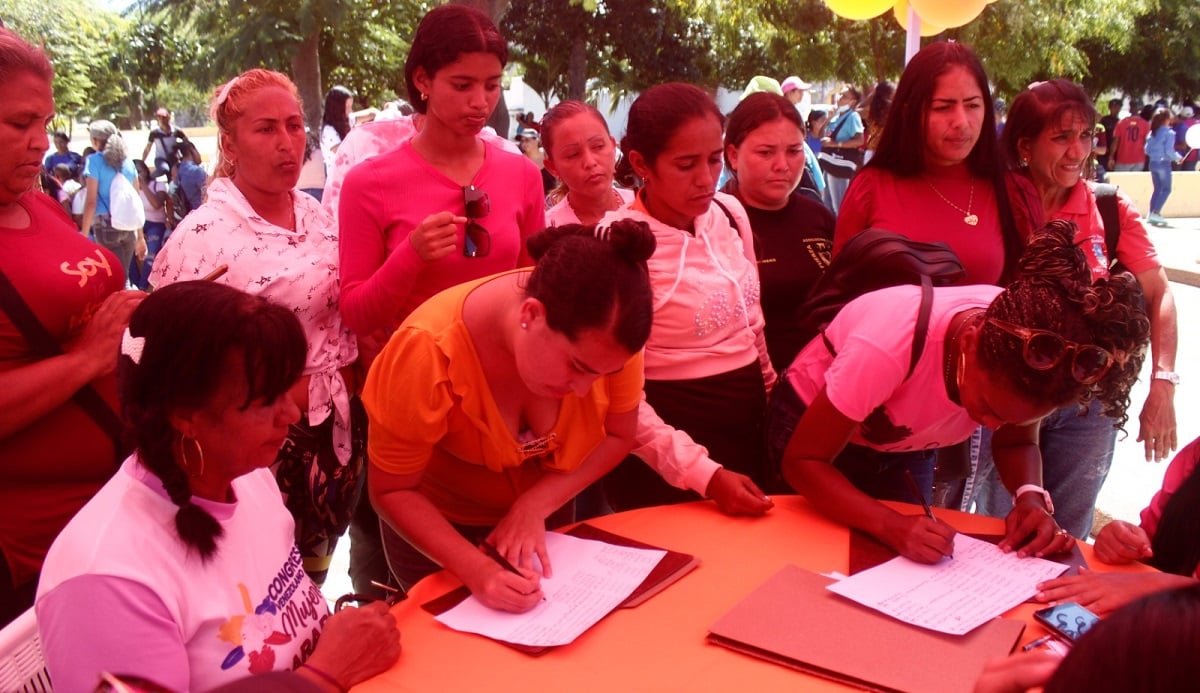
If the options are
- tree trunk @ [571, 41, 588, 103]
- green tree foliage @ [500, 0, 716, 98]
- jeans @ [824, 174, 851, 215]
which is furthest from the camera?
green tree foliage @ [500, 0, 716, 98]

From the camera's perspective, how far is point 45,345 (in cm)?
174

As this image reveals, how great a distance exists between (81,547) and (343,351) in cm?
120

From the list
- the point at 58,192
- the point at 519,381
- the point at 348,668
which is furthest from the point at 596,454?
the point at 58,192

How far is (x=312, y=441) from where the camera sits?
225 centimetres

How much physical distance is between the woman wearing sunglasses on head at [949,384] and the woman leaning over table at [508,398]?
40cm

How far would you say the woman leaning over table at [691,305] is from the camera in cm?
219

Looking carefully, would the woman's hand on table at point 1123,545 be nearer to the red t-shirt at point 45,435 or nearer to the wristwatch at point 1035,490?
the wristwatch at point 1035,490

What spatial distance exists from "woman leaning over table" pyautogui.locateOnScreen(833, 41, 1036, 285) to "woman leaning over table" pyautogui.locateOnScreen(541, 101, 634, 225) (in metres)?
0.73

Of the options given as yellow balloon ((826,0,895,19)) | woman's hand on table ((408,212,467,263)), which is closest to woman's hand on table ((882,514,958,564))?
woman's hand on table ((408,212,467,263))

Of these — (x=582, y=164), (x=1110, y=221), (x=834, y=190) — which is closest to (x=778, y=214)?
(x=582, y=164)

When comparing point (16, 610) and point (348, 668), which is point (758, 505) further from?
point (16, 610)

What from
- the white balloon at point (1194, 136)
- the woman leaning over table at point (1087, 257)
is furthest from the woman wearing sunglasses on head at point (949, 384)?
the white balloon at point (1194, 136)

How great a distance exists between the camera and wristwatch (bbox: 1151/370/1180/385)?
8.61 feet

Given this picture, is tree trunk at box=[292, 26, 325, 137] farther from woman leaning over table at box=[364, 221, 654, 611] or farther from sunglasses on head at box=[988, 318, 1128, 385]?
sunglasses on head at box=[988, 318, 1128, 385]
